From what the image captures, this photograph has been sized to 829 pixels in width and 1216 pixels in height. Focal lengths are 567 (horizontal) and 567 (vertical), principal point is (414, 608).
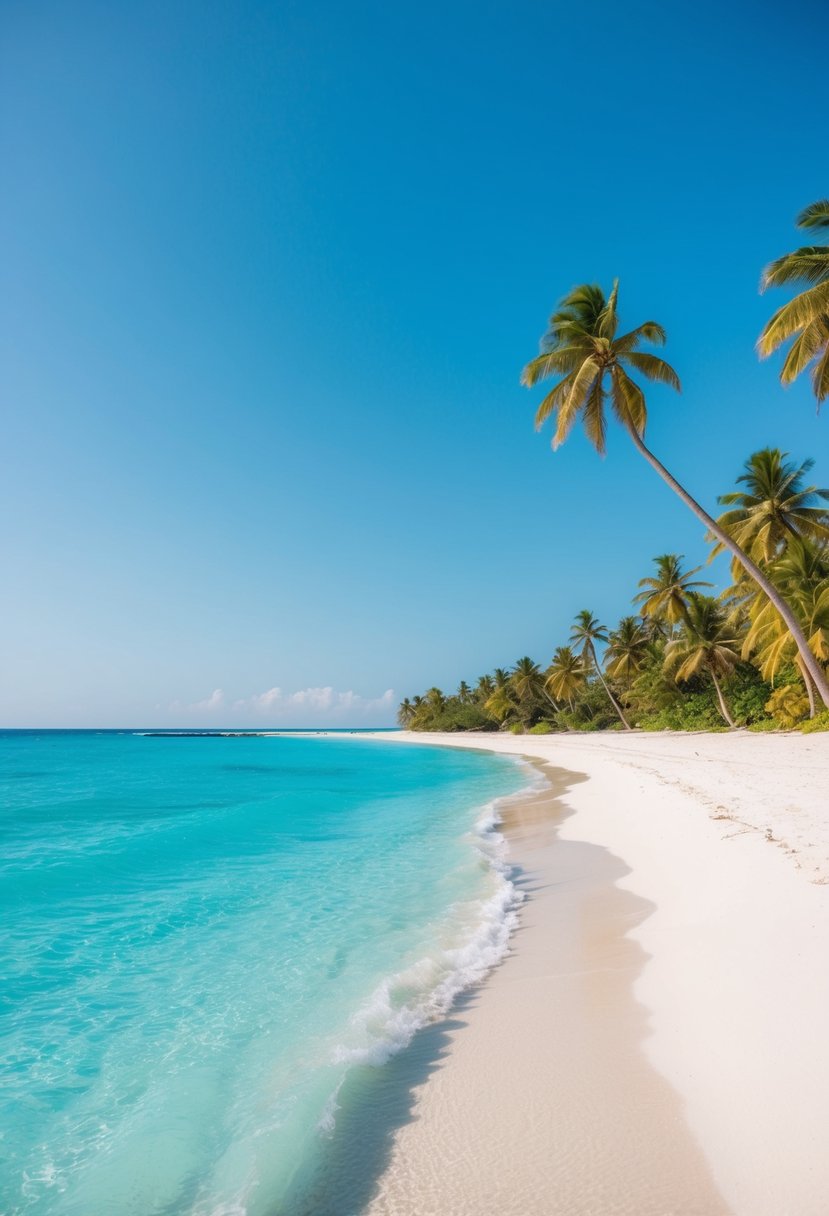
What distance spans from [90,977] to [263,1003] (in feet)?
7.06

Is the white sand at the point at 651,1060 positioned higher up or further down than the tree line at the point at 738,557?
further down

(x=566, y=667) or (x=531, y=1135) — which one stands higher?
(x=566, y=667)

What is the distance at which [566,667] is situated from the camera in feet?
183

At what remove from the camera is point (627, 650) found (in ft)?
148

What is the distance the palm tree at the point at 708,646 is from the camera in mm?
30906

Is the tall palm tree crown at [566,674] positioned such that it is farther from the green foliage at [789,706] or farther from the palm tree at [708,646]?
the green foliage at [789,706]

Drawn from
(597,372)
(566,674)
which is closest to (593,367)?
(597,372)

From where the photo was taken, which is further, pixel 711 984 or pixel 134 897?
pixel 134 897

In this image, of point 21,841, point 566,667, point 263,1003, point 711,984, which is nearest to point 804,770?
point 711,984

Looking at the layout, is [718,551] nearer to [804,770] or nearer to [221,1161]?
[804,770]

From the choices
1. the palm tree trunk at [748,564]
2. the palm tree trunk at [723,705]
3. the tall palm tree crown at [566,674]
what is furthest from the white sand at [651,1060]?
the tall palm tree crown at [566,674]

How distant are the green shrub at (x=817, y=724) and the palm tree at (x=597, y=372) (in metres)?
5.34

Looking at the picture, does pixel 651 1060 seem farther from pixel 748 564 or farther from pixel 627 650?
pixel 627 650

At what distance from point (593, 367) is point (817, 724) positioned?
15.2 meters
